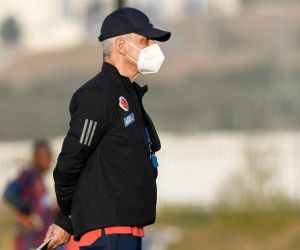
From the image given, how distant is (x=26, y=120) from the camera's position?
113ft

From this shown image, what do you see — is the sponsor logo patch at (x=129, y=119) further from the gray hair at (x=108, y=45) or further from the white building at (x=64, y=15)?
the white building at (x=64, y=15)

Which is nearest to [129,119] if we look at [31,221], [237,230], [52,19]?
[31,221]

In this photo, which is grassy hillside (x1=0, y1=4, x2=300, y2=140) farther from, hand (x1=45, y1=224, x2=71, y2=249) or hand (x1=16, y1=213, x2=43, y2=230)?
hand (x1=45, y1=224, x2=71, y2=249)

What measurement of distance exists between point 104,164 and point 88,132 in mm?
183

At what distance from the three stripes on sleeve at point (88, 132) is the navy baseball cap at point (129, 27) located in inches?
20.4

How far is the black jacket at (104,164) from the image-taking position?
6340mm

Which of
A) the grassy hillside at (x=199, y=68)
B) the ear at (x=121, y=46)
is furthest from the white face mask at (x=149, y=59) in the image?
the grassy hillside at (x=199, y=68)

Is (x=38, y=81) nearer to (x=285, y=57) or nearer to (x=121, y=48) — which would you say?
(x=285, y=57)

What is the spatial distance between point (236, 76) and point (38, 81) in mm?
7839

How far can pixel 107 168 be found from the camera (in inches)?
251

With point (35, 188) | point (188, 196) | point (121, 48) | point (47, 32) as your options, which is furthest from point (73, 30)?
point (121, 48)

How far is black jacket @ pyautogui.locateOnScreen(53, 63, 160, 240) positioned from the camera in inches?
250

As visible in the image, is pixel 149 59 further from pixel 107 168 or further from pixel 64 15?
pixel 64 15

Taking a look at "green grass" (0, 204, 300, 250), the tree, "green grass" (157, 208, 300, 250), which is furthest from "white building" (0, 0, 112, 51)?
"green grass" (157, 208, 300, 250)
